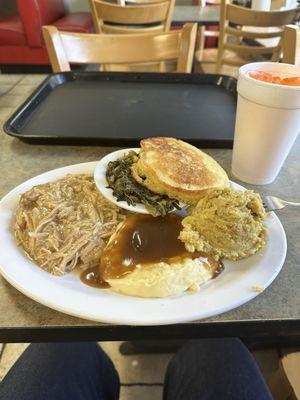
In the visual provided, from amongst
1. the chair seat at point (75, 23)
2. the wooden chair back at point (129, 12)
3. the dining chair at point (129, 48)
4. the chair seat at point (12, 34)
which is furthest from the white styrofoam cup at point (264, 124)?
the chair seat at point (12, 34)

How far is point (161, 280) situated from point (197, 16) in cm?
331

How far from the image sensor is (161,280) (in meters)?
0.59

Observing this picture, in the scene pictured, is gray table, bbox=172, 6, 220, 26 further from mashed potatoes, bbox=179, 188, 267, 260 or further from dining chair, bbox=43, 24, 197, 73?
mashed potatoes, bbox=179, 188, 267, 260

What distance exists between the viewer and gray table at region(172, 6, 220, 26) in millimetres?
3025

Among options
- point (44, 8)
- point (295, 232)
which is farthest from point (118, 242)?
point (44, 8)

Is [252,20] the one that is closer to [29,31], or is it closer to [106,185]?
[106,185]

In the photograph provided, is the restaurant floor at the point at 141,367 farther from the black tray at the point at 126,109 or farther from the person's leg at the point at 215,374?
the black tray at the point at 126,109

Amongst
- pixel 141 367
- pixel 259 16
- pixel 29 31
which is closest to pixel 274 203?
pixel 141 367

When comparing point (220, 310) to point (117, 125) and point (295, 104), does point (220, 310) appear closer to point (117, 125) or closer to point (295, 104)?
point (295, 104)

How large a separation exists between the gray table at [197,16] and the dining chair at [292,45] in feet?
5.51

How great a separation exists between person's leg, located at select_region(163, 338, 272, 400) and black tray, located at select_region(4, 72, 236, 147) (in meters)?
0.67

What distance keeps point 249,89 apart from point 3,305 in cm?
72

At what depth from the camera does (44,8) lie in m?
4.04

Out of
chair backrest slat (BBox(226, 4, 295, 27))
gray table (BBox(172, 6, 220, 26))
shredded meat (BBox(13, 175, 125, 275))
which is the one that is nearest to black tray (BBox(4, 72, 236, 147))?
shredded meat (BBox(13, 175, 125, 275))
